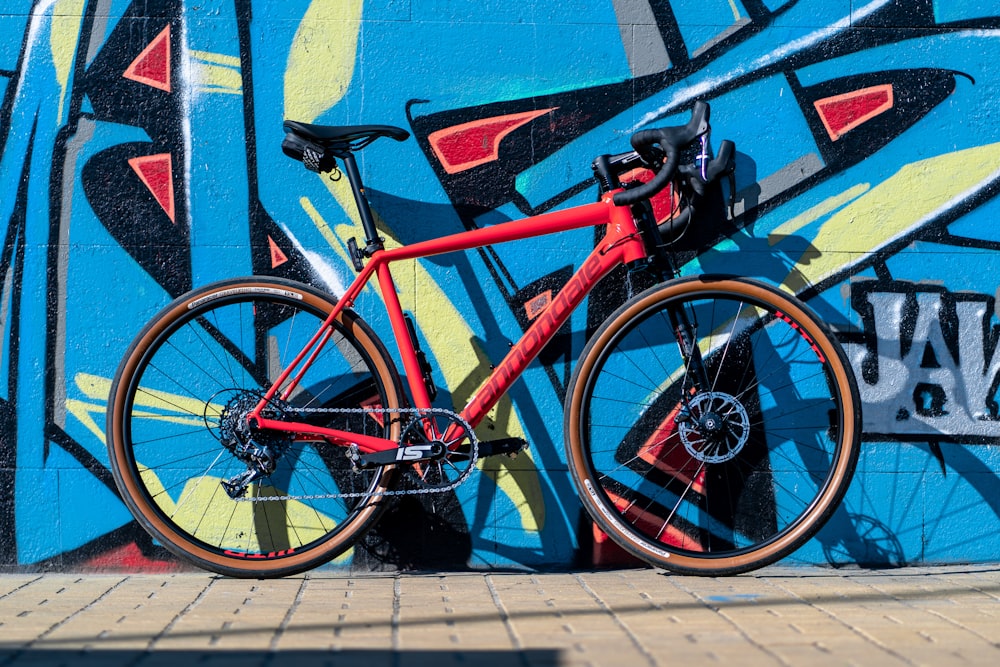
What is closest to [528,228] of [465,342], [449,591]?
[465,342]

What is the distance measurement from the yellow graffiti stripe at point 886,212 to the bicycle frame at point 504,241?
3.00 ft

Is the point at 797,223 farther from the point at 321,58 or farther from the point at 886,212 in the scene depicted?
the point at 321,58

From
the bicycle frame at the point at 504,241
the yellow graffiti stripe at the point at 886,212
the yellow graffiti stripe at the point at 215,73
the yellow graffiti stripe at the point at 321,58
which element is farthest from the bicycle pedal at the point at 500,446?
the yellow graffiti stripe at the point at 215,73

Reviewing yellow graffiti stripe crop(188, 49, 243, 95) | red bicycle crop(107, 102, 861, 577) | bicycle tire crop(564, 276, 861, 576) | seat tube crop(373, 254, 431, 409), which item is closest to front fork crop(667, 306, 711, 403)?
red bicycle crop(107, 102, 861, 577)

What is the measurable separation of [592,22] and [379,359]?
1755mm

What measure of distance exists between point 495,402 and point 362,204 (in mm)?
959

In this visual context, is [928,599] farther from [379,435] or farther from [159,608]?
[159,608]

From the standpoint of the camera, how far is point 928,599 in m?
3.86

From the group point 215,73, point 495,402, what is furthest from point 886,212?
point 215,73

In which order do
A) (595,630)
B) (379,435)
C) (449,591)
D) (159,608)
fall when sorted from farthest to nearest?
(379,435), (449,591), (159,608), (595,630)

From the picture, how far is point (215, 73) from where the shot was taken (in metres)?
4.45

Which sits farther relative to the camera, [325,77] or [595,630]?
[325,77]

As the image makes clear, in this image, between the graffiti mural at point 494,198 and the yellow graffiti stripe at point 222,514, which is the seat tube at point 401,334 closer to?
the graffiti mural at point 494,198

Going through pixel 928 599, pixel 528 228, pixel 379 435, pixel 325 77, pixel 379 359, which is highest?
pixel 325 77
